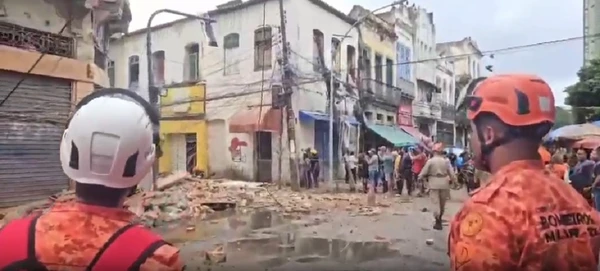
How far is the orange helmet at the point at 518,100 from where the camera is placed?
1.11 m

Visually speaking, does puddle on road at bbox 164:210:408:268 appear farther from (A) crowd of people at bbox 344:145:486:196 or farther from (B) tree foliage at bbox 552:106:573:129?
(A) crowd of people at bbox 344:145:486:196

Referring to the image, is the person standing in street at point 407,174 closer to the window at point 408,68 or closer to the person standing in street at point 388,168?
the person standing in street at point 388,168

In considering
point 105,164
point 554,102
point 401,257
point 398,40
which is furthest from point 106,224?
point 398,40

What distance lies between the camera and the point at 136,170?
109cm

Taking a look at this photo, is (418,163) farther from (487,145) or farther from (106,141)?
(106,141)

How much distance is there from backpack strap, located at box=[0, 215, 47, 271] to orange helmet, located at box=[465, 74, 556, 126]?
2.91ft

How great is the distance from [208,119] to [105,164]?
519 centimetres

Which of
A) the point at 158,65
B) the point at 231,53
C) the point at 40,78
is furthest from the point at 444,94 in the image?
the point at 40,78

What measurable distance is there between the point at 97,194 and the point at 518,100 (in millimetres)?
834

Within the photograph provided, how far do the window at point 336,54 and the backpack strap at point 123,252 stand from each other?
7.98 meters

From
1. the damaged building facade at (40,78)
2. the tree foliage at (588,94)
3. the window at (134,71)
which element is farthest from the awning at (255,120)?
the tree foliage at (588,94)

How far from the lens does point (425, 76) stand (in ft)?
32.9

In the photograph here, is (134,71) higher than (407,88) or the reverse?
the reverse

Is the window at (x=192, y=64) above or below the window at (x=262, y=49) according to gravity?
below
